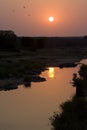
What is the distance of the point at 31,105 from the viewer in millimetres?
24422

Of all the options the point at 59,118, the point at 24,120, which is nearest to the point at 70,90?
the point at 24,120

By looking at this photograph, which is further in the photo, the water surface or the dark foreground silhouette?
the water surface

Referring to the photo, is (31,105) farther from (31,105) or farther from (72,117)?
(72,117)

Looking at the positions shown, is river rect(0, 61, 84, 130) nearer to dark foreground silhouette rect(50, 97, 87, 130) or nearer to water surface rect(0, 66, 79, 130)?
water surface rect(0, 66, 79, 130)

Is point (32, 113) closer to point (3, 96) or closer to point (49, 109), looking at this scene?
point (49, 109)

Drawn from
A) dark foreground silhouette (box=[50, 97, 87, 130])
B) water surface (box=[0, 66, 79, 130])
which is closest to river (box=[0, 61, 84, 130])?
water surface (box=[0, 66, 79, 130])

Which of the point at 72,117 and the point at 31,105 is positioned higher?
the point at 31,105

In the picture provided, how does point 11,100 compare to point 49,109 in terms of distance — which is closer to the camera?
point 49,109

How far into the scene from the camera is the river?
19500 millimetres

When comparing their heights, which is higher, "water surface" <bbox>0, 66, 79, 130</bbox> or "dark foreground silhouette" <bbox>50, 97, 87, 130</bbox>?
"water surface" <bbox>0, 66, 79, 130</bbox>

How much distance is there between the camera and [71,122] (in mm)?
16641

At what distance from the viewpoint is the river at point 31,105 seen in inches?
768

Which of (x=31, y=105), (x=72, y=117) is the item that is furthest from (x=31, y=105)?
(x=72, y=117)

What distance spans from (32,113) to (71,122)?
5.52 m
